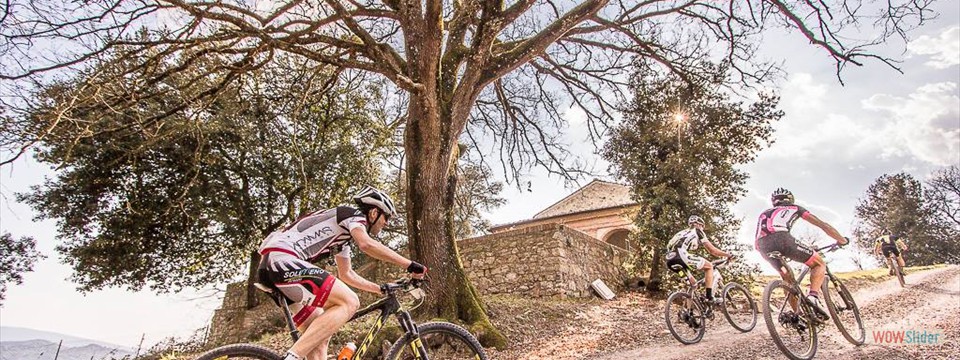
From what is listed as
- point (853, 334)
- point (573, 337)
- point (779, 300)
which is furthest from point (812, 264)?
point (573, 337)

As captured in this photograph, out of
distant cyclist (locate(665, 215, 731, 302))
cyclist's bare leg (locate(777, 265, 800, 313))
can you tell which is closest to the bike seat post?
cyclist's bare leg (locate(777, 265, 800, 313))

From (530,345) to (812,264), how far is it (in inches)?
162

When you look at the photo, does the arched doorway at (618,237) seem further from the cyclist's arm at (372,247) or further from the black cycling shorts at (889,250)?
the cyclist's arm at (372,247)

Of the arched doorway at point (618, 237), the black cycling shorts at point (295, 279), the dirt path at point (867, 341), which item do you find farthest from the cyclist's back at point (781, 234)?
the arched doorway at point (618, 237)

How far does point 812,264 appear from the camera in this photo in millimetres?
5898

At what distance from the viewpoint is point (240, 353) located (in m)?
3.06

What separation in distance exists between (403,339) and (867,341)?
6.45m

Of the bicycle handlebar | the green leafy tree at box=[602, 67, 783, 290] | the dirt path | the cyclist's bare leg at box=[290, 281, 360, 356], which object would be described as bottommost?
the dirt path

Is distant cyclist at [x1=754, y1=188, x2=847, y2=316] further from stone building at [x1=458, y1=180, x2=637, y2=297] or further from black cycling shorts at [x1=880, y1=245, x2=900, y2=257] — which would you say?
black cycling shorts at [x1=880, y1=245, x2=900, y2=257]

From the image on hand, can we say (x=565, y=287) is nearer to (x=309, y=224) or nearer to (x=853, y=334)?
(x=853, y=334)

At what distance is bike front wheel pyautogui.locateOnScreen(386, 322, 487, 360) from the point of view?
3447 millimetres

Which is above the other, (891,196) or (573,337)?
(891,196)

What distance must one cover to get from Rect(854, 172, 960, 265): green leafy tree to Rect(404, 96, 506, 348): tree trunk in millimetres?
37369


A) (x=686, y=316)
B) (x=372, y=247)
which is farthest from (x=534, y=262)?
(x=372, y=247)
